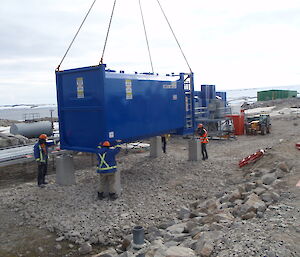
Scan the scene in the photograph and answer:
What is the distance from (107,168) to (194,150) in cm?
530

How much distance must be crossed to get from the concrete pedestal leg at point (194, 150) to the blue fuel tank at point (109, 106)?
2.29 meters

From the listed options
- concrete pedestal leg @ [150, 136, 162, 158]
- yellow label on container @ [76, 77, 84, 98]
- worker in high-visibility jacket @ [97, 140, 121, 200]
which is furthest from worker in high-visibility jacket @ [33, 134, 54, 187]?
concrete pedestal leg @ [150, 136, 162, 158]

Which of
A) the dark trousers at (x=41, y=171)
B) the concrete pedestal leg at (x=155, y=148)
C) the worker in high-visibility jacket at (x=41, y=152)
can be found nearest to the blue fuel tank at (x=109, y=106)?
the worker in high-visibility jacket at (x=41, y=152)

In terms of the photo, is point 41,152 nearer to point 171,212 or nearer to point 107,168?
point 107,168

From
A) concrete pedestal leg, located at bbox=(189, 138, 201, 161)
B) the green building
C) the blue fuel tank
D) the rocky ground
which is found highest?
the green building

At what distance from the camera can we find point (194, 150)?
12875mm

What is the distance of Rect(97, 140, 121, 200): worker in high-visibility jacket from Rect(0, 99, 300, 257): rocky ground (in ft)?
1.19

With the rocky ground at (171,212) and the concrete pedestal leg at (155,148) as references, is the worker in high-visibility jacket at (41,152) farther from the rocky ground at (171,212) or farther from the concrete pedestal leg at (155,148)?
the concrete pedestal leg at (155,148)

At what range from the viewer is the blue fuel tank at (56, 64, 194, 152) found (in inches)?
328

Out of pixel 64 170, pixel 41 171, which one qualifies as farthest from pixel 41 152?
pixel 64 170

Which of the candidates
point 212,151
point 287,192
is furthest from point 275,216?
point 212,151

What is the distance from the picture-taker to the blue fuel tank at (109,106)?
8.34m

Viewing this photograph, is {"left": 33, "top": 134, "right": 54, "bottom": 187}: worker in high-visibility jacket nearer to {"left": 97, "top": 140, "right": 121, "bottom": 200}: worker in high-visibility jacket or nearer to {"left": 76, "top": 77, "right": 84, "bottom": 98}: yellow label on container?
{"left": 76, "top": 77, "right": 84, "bottom": 98}: yellow label on container

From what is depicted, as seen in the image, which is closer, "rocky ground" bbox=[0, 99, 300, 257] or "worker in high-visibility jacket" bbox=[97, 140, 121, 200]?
"rocky ground" bbox=[0, 99, 300, 257]
